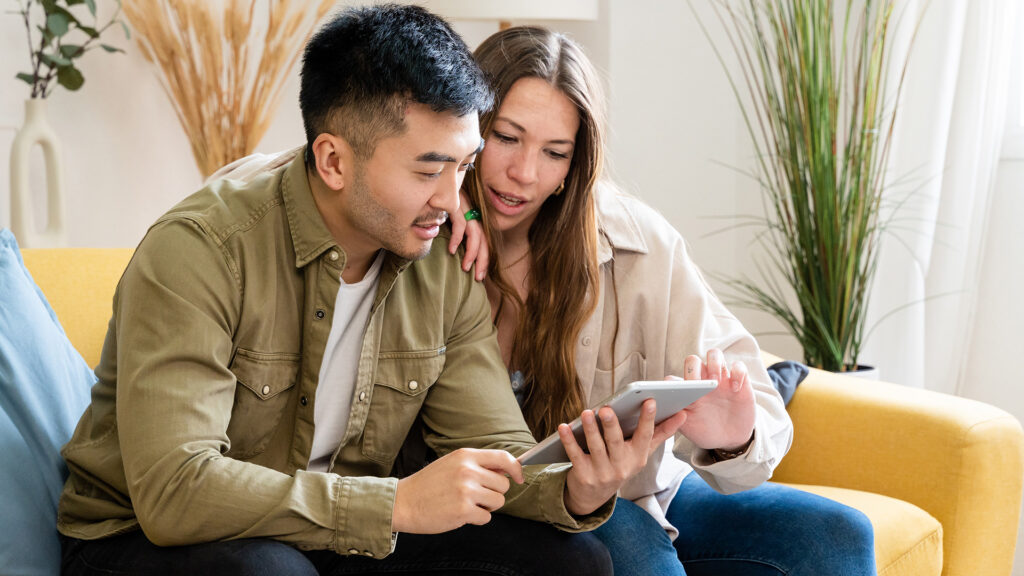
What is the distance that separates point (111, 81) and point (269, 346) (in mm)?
1957

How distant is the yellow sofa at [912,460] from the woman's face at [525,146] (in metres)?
0.68

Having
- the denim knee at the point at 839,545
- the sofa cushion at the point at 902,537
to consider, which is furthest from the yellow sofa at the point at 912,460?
the denim knee at the point at 839,545

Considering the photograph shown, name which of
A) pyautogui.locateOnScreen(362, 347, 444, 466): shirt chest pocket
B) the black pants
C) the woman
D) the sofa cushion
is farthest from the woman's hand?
the sofa cushion

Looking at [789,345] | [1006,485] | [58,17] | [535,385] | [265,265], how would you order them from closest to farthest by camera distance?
[265,265], [535,385], [1006,485], [58,17], [789,345]

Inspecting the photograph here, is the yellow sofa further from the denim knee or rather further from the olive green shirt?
the olive green shirt

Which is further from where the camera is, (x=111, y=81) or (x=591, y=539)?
(x=111, y=81)

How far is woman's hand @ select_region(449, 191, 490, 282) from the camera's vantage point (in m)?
1.43

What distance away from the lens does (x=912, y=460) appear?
1.72 meters

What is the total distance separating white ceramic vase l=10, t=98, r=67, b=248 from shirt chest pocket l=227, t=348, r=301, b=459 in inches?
59.1

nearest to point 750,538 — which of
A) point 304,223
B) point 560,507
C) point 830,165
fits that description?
point 560,507

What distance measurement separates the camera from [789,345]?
3127 millimetres

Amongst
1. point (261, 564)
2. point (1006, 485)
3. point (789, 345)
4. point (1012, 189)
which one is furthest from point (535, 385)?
point (789, 345)

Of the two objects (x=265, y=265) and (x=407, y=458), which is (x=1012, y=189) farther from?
(x=265, y=265)

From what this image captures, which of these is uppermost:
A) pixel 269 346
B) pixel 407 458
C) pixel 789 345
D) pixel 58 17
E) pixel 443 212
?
pixel 58 17
